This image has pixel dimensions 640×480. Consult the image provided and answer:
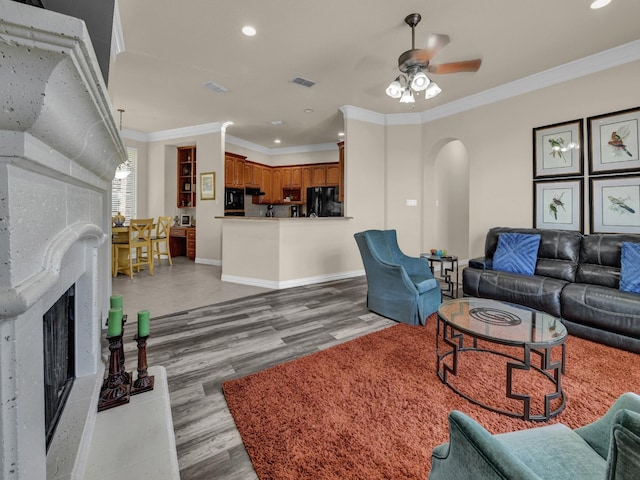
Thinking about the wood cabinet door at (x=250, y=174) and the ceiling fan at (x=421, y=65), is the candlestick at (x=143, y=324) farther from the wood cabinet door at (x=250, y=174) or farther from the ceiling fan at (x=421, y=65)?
the wood cabinet door at (x=250, y=174)

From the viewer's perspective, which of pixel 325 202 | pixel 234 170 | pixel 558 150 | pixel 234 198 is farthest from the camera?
pixel 325 202

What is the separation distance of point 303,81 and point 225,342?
3.51 m

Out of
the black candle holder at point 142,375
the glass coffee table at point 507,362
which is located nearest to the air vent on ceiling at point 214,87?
the black candle holder at point 142,375

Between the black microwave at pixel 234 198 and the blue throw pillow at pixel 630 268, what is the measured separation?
6246mm

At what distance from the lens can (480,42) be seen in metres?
3.16

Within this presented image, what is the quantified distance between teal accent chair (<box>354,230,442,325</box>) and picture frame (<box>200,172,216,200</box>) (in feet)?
13.2

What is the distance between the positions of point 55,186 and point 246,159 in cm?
694

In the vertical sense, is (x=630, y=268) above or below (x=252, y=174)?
below

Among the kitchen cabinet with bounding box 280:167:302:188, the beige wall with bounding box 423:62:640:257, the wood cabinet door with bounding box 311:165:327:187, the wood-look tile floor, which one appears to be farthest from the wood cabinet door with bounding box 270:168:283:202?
the beige wall with bounding box 423:62:640:257

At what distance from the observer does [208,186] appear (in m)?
6.23

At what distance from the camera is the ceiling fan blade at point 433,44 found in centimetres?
243

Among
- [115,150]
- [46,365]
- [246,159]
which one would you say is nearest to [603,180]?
[115,150]

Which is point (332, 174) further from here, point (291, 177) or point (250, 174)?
point (250, 174)

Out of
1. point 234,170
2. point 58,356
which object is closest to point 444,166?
point 234,170
